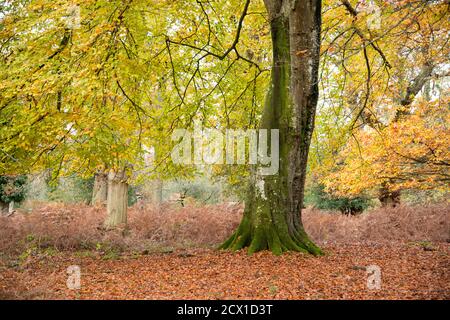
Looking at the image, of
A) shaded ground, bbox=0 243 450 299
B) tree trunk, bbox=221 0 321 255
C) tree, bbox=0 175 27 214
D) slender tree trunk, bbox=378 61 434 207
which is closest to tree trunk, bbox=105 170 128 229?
shaded ground, bbox=0 243 450 299

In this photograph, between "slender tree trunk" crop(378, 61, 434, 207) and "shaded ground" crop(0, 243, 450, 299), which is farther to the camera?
"slender tree trunk" crop(378, 61, 434, 207)

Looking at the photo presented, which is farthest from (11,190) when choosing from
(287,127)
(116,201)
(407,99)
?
(407,99)

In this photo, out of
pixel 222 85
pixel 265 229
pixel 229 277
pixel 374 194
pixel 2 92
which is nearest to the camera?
pixel 229 277

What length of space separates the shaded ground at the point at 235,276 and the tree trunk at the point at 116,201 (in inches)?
189

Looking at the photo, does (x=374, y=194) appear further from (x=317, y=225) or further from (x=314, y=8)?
(x=314, y=8)

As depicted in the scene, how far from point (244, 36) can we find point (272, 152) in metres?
3.94

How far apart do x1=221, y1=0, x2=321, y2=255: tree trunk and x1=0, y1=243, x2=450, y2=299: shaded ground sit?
573mm

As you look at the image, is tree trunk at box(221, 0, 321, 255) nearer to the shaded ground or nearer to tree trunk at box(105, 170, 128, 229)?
the shaded ground

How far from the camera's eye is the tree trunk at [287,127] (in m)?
7.94

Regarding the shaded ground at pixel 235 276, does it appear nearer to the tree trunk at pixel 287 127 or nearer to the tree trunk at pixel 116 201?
the tree trunk at pixel 287 127

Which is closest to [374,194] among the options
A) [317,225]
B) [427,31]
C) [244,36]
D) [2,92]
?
[317,225]

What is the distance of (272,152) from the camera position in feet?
26.4

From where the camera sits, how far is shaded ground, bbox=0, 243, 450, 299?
5.27m

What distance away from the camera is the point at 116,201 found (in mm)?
13773
